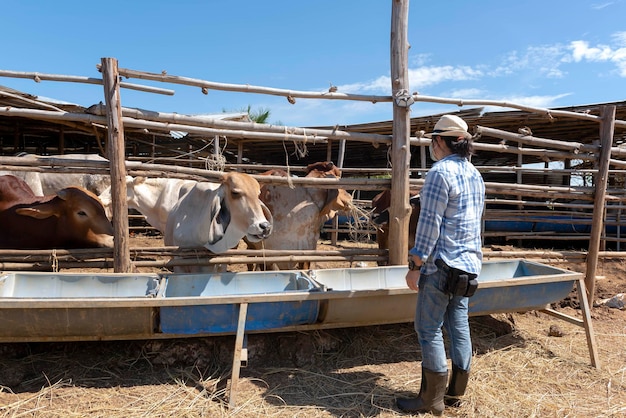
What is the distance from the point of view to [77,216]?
13.8ft

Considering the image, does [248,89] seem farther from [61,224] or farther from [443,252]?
[443,252]

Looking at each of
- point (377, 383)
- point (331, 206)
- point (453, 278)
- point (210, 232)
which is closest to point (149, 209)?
point (210, 232)

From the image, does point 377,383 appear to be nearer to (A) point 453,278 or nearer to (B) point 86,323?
(A) point 453,278

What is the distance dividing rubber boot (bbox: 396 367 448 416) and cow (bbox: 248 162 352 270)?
2339mm

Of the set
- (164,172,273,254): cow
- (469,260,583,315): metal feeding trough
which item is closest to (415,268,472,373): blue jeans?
(469,260,583,315): metal feeding trough

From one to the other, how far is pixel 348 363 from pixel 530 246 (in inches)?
339

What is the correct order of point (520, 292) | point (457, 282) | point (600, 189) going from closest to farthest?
1. point (457, 282)
2. point (520, 292)
3. point (600, 189)

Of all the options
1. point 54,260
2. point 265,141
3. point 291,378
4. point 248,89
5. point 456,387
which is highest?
point 265,141

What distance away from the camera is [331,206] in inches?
204

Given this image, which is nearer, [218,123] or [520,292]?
[520,292]

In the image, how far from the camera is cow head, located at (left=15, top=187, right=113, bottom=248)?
13.7 feet

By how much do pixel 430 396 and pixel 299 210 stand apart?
2.79 m

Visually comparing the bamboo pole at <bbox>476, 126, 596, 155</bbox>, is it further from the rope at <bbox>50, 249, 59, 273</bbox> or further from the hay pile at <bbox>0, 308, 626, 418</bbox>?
the rope at <bbox>50, 249, 59, 273</bbox>

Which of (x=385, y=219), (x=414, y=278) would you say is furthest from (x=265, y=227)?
(x=414, y=278)
